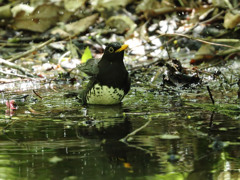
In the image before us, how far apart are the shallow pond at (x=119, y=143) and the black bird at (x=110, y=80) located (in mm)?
164

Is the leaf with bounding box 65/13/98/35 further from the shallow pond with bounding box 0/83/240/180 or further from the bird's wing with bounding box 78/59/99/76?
the shallow pond with bounding box 0/83/240/180

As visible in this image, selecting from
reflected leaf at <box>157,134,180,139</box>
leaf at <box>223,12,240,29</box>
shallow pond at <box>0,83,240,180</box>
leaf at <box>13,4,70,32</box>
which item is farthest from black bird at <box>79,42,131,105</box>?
leaf at <box>13,4,70,32</box>

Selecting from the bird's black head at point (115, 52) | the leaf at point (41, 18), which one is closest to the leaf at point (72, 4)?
the leaf at point (41, 18)

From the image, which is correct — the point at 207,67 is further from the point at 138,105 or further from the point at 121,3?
the point at 121,3

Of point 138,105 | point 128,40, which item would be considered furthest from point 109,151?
point 128,40

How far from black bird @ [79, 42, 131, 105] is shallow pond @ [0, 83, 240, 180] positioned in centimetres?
16

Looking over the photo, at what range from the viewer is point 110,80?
463 centimetres

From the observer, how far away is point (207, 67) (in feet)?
19.5

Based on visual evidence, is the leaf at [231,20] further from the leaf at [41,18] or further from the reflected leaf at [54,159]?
the reflected leaf at [54,159]

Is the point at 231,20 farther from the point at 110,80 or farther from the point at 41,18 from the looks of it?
the point at 41,18

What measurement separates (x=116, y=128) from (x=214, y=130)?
2.57 ft

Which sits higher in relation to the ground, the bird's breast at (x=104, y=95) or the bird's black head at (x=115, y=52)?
the bird's black head at (x=115, y=52)

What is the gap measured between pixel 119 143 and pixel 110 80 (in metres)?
1.60

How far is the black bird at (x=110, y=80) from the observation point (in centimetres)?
463
